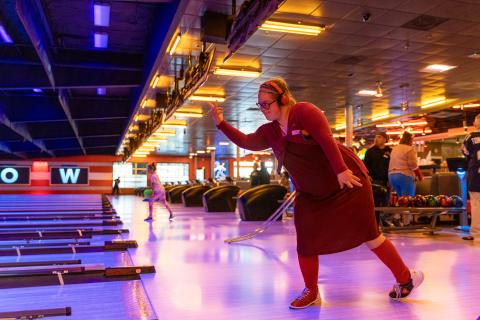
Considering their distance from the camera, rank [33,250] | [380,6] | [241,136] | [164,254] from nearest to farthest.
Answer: [241,136] < [164,254] < [33,250] < [380,6]

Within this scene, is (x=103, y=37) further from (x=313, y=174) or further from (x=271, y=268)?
(x=313, y=174)

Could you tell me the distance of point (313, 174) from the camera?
95.7 inches

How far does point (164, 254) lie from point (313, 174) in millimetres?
2460

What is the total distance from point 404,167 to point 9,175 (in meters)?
25.6

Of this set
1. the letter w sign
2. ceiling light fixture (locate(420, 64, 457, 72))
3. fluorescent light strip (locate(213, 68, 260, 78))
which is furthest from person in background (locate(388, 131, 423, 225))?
the letter w sign

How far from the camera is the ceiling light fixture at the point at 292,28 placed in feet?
24.4

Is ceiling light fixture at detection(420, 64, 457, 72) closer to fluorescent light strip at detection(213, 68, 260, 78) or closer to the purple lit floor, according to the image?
fluorescent light strip at detection(213, 68, 260, 78)

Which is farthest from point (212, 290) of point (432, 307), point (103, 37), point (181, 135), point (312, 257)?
point (181, 135)

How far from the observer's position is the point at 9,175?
87.6 feet

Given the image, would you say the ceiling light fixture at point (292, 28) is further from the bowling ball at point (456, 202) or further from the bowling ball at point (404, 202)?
the bowling ball at point (456, 202)

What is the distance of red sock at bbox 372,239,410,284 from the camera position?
2.48m

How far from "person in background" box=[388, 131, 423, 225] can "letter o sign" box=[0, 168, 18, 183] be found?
2525 centimetres

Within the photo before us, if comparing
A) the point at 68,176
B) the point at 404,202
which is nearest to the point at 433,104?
the point at 404,202

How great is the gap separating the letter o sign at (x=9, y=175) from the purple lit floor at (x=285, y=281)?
958 inches
